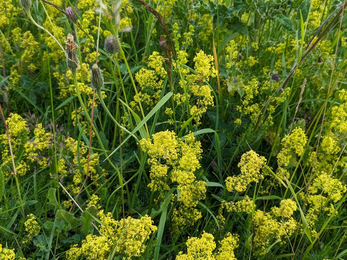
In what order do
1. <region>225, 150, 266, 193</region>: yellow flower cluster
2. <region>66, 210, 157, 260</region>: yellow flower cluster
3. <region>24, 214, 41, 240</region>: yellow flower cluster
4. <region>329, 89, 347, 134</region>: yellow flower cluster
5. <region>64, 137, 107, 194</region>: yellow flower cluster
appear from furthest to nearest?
<region>329, 89, 347, 134</region>: yellow flower cluster
<region>64, 137, 107, 194</region>: yellow flower cluster
<region>225, 150, 266, 193</region>: yellow flower cluster
<region>24, 214, 41, 240</region>: yellow flower cluster
<region>66, 210, 157, 260</region>: yellow flower cluster

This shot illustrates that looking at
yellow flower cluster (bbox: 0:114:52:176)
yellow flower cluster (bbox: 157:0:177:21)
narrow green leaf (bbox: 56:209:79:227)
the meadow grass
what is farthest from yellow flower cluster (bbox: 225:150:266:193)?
yellow flower cluster (bbox: 157:0:177:21)

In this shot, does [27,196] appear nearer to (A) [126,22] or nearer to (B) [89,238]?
(B) [89,238]

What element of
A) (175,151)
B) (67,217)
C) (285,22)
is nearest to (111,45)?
(175,151)

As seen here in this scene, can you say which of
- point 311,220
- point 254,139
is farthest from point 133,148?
point 311,220

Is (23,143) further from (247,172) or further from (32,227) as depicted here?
(247,172)

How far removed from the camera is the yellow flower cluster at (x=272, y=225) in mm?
1702

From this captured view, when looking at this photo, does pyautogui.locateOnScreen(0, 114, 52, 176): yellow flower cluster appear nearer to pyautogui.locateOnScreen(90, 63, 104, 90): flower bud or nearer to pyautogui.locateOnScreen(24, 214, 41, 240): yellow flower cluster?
pyautogui.locateOnScreen(24, 214, 41, 240): yellow flower cluster

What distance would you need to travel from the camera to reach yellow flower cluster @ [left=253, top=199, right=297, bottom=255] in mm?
1702

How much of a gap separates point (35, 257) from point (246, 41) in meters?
1.99

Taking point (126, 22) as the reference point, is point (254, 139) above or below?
below

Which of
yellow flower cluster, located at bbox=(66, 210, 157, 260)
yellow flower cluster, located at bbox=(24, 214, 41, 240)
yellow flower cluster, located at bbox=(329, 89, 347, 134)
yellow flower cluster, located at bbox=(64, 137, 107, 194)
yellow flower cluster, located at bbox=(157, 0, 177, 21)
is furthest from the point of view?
yellow flower cluster, located at bbox=(157, 0, 177, 21)

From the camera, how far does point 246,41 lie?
2.60 metres

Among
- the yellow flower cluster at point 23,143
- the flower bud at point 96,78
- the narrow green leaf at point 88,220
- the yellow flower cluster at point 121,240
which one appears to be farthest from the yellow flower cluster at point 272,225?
the yellow flower cluster at point 23,143

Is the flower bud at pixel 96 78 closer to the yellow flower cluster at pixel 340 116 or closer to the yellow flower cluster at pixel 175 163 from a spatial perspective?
the yellow flower cluster at pixel 175 163
